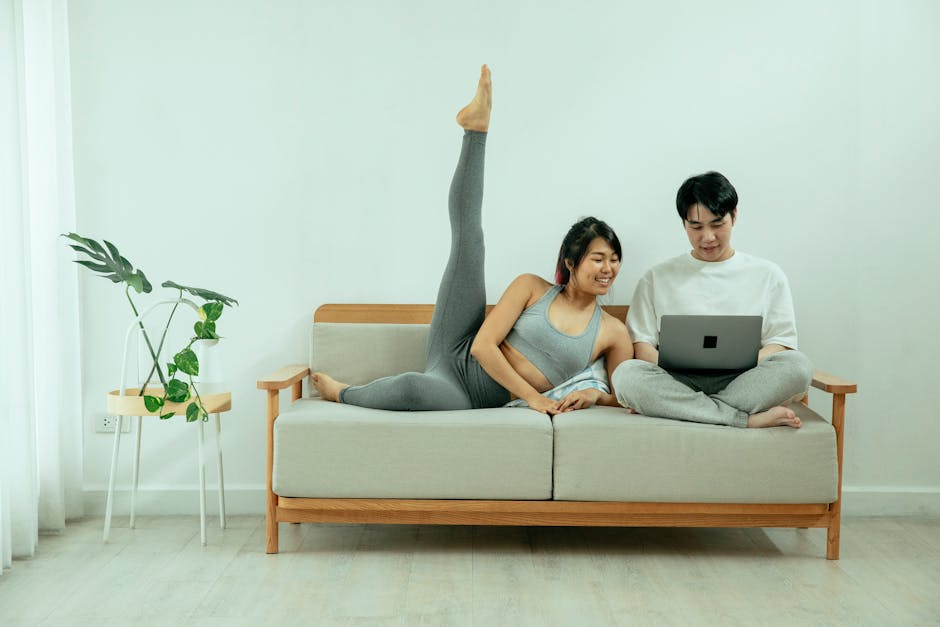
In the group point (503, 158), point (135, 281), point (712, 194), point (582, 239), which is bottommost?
point (135, 281)

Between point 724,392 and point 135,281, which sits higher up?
point 135,281

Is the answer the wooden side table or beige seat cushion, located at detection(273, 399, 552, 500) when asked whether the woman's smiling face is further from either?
the wooden side table

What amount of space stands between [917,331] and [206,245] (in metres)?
2.87

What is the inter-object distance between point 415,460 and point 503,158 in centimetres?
133

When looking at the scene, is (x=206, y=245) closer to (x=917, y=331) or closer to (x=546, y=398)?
(x=546, y=398)

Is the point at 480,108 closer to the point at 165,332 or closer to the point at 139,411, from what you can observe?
the point at 165,332

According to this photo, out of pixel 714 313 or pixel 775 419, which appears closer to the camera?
pixel 775 419

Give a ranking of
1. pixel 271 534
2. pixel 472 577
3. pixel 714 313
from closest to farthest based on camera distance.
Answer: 1. pixel 472 577
2. pixel 271 534
3. pixel 714 313

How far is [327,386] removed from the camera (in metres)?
3.13

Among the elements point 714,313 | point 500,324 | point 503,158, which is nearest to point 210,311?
point 500,324

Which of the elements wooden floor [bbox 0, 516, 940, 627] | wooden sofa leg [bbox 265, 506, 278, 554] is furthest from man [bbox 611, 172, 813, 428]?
wooden sofa leg [bbox 265, 506, 278, 554]

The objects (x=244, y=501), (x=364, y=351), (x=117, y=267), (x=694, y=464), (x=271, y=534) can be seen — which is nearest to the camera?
(x=694, y=464)

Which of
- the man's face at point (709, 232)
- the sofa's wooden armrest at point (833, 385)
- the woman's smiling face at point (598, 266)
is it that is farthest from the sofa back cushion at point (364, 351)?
the sofa's wooden armrest at point (833, 385)

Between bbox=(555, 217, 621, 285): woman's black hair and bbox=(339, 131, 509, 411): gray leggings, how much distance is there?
1.02 feet
